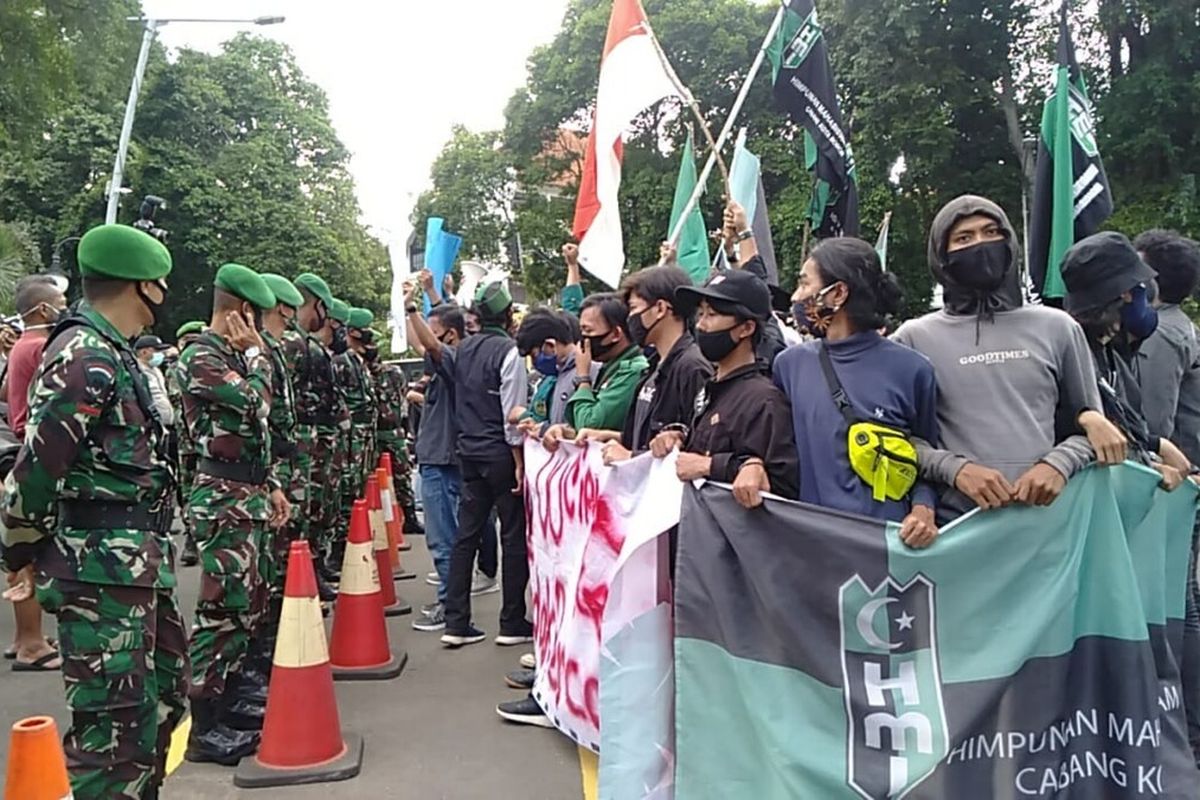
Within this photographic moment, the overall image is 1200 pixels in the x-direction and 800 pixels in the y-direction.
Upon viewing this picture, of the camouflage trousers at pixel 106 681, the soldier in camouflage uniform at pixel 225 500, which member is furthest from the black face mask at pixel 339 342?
the camouflage trousers at pixel 106 681

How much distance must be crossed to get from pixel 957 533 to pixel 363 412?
235 inches

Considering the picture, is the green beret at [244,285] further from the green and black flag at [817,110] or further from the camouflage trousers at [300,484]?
the green and black flag at [817,110]

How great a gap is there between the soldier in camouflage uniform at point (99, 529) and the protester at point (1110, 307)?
10.5 feet

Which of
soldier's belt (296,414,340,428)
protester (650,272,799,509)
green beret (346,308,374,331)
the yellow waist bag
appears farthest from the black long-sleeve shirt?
green beret (346,308,374,331)

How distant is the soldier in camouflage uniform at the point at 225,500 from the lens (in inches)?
167

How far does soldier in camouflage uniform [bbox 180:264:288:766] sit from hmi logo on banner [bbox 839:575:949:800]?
2.66 metres

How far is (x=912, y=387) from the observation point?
2945mm

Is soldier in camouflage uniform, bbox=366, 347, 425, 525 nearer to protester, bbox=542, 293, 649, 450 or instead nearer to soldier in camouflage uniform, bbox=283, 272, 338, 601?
soldier in camouflage uniform, bbox=283, 272, 338, 601

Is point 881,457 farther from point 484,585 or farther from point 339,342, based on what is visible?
point 339,342

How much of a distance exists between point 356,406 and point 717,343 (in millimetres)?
5148

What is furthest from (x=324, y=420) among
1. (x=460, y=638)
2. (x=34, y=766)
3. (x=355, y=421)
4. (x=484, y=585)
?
(x=34, y=766)

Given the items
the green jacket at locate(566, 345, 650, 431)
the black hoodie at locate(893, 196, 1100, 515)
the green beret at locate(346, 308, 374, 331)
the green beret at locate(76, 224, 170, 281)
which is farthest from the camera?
the green beret at locate(346, 308, 374, 331)

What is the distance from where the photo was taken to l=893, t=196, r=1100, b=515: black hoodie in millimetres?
2922

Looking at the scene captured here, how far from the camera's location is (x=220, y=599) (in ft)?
13.9
